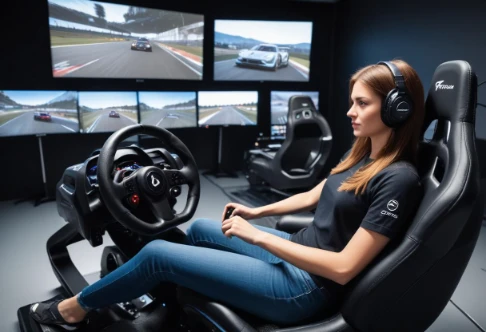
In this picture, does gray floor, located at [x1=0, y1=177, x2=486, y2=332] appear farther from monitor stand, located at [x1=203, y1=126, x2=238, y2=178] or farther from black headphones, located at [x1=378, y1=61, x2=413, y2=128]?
black headphones, located at [x1=378, y1=61, x2=413, y2=128]

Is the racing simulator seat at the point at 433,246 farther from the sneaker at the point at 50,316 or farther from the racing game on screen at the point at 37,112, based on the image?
the racing game on screen at the point at 37,112

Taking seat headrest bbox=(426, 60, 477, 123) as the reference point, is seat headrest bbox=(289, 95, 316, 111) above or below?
below

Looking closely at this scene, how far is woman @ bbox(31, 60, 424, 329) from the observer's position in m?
1.12

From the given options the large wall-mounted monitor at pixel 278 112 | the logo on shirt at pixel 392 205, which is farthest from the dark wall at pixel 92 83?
the logo on shirt at pixel 392 205

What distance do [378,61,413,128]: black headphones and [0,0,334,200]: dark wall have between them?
12.1 ft

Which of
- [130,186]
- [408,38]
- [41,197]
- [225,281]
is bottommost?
[41,197]

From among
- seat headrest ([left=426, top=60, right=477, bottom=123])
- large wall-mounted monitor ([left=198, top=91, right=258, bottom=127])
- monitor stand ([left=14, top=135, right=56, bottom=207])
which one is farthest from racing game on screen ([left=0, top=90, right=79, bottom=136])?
seat headrest ([left=426, top=60, right=477, bottom=123])

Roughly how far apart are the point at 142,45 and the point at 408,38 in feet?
9.43

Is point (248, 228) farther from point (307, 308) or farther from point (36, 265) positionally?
point (36, 265)

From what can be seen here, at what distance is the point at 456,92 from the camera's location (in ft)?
3.69

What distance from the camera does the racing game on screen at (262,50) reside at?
15.4 ft

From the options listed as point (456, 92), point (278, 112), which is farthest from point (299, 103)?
point (456, 92)

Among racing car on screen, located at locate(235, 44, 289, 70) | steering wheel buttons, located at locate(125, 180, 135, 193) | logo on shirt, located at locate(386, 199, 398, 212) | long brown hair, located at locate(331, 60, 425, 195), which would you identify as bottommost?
steering wheel buttons, located at locate(125, 180, 135, 193)

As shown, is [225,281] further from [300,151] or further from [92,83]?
[92,83]
